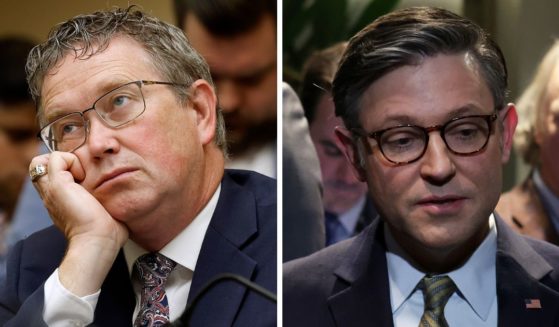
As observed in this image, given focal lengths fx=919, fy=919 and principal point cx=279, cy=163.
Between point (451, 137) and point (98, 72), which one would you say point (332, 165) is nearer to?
point (451, 137)

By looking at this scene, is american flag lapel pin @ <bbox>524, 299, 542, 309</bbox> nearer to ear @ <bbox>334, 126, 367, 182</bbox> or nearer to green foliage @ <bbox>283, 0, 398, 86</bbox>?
ear @ <bbox>334, 126, 367, 182</bbox>

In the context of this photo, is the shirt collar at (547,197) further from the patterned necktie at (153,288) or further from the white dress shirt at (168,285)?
the patterned necktie at (153,288)

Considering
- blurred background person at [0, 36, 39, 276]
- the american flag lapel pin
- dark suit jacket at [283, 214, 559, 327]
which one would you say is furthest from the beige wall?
the american flag lapel pin

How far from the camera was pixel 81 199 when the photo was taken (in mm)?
2363

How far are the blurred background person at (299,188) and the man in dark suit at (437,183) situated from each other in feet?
0.45

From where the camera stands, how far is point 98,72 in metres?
2.38

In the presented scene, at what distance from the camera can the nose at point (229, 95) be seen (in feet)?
8.13

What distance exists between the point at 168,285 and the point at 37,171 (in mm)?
461

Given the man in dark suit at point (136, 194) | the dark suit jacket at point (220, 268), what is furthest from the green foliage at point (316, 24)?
the dark suit jacket at point (220, 268)

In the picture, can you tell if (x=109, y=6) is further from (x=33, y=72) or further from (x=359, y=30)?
(x=359, y=30)

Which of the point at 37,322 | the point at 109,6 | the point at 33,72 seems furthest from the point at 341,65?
the point at 37,322

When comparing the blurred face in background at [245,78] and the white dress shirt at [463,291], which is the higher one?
the blurred face in background at [245,78]

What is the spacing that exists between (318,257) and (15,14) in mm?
1120

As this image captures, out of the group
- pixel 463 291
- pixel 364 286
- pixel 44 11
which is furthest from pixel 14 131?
pixel 463 291
